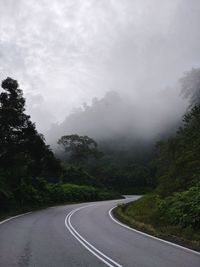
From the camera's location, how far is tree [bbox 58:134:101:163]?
92.9 m

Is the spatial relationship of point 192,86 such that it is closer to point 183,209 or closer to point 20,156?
point 20,156

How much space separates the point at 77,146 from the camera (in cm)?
9344

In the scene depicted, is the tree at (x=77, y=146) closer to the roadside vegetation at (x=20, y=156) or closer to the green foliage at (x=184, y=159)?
the roadside vegetation at (x=20, y=156)

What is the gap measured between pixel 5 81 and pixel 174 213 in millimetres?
26753

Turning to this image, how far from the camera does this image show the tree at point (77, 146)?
9288 cm

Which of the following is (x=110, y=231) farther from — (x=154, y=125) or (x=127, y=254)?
(x=154, y=125)

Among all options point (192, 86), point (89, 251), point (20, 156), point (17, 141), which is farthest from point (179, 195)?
point (17, 141)

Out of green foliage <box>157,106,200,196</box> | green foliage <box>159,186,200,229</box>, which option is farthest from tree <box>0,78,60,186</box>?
green foliage <box>159,186,200,229</box>

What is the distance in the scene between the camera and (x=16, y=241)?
16.2m

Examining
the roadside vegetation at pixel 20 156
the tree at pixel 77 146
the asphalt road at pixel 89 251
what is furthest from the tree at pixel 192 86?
the tree at pixel 77 146

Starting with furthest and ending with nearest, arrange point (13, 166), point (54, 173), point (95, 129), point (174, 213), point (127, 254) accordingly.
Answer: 1. point (95, 129)
2. point (54, 173)
3. point (13, 166)
4. point (174, 213)
5. point (127, 254)

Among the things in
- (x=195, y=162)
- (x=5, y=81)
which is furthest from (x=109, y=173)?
(x=195, y=162)

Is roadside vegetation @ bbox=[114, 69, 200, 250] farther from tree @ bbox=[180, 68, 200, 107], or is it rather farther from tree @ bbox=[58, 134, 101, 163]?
tree @ bbox=[58, 134, 101, 163]

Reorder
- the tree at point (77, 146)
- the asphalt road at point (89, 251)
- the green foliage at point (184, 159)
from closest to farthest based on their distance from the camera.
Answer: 1. the asphalt road at point (89, 251)
2. the green foliage at point (184, 159)
3. the tree at point (77, 146)
